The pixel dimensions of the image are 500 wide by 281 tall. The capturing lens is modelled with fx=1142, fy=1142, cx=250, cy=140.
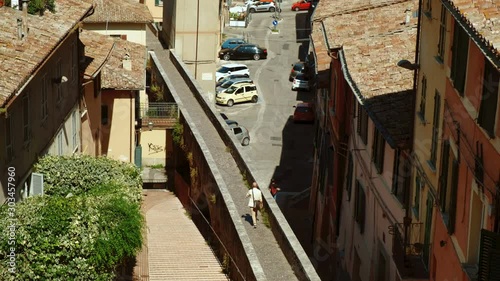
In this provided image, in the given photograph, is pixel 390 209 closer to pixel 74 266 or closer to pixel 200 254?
pixel 200 254

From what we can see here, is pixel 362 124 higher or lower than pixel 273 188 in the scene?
higher

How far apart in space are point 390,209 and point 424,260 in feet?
12.4

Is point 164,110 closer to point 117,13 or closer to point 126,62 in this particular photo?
point 126,62

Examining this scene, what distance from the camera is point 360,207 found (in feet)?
109

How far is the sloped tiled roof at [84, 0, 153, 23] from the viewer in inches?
2084

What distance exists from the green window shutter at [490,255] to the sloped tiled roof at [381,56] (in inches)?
369

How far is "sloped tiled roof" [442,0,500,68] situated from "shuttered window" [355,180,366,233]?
13022 millimetres

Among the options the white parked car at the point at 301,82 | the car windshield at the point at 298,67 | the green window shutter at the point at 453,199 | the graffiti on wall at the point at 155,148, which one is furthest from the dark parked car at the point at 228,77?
the green window shutter at the point at 453,199

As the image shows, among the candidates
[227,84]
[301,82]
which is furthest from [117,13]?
[301,82]

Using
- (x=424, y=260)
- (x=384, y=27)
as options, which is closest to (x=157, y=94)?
(x=384, y=27)

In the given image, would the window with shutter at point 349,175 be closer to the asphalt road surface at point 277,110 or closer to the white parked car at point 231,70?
the asphalt road surface at point 277,110

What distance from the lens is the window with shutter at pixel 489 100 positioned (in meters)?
19.4

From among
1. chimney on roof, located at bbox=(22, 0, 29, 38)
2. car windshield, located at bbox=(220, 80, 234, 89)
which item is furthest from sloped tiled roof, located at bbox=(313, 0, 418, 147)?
car windshield, located at bbox=(220, 80, 234, 89)

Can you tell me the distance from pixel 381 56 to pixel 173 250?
8762 mm
